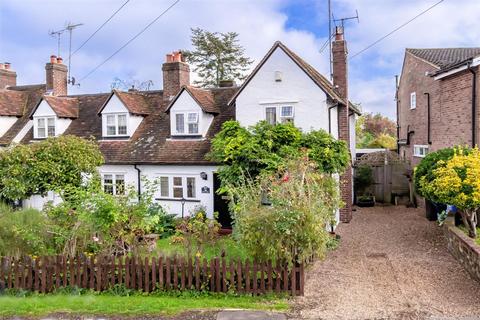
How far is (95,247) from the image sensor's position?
1197 cm

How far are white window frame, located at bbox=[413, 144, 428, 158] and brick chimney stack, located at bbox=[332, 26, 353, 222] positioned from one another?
7141 millimetres

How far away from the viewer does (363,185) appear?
2580 cm

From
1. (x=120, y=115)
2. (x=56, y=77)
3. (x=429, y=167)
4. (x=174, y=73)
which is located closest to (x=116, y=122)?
(x=120, y=115)

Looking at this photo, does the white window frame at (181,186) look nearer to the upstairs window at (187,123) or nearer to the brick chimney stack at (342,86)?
the upstairs window at (187,123)

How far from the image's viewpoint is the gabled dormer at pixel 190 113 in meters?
20.2

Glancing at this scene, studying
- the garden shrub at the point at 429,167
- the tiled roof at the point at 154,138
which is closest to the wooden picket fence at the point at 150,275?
the garden shrub at the point at 429,167

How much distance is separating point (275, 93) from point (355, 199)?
10383 millimetres

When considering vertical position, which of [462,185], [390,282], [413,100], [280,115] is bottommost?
[390,282]

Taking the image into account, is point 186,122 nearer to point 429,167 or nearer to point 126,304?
point 429,167

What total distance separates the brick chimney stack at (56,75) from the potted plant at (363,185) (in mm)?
19235

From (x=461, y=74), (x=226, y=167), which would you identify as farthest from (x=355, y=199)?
(x=226, y=167)

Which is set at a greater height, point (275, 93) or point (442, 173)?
point (275, 93)

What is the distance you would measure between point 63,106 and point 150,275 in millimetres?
16984

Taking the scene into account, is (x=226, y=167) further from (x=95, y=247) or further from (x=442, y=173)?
(x=442, y=173)
